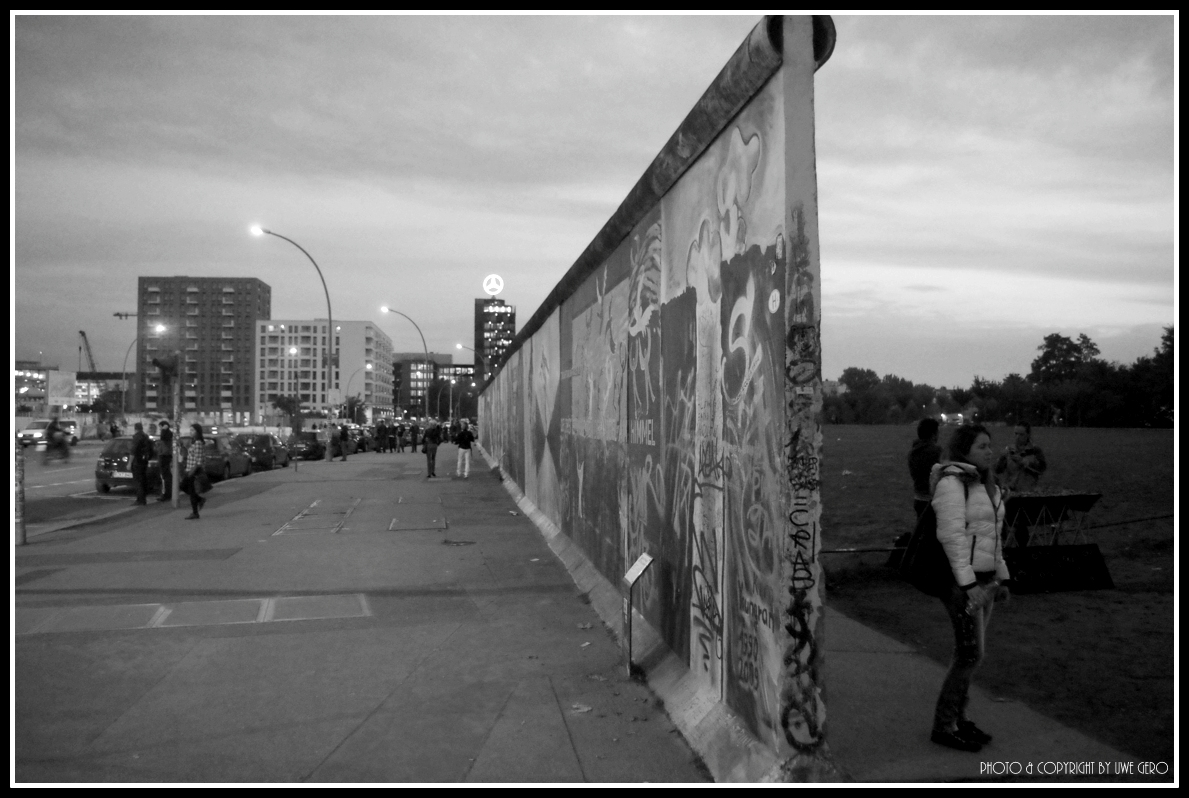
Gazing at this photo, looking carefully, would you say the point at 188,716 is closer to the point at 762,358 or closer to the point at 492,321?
the point at 762,358

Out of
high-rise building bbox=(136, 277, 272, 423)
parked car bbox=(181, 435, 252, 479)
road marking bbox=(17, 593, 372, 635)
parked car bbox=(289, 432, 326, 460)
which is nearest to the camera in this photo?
road marking bbox=(17, 593, 372, 635)

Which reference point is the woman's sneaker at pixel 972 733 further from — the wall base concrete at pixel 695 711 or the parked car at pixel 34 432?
the parked car at pixel 34 432

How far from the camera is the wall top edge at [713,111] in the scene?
380 cm

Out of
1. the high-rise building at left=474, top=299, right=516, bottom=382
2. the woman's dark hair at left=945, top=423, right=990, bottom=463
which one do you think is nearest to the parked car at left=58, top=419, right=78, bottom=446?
the woman's dark hair at left=945, top=423, right=990, bottom=463

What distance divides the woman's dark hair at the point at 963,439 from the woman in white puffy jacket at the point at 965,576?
64 mm

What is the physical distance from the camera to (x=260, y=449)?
30.9 meters

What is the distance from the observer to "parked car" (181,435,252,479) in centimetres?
2478

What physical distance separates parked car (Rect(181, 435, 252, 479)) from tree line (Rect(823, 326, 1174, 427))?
847 inches

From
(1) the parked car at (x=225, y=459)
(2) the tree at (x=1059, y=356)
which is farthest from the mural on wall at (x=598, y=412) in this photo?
(2) the tree at (x=1059, y=356)

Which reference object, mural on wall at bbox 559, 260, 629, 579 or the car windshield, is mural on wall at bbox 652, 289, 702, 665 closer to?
mural on wall at bbox 559, 260, 629, 579

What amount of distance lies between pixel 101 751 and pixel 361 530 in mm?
8902

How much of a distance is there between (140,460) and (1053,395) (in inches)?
2935

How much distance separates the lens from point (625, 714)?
5.09 metres
